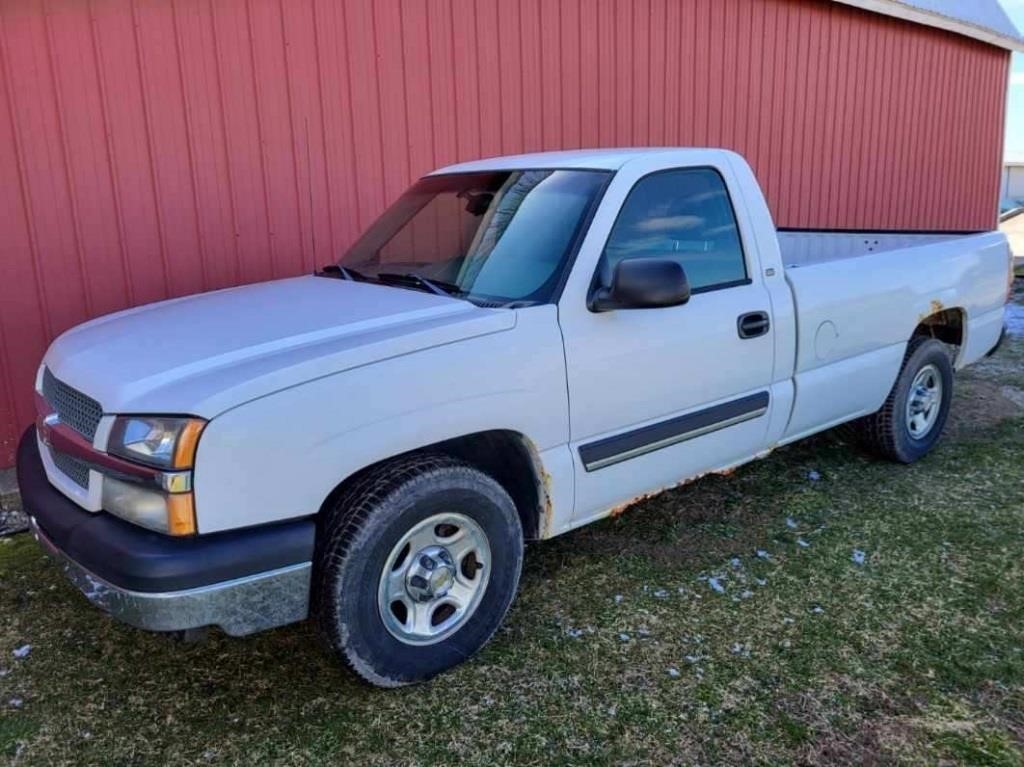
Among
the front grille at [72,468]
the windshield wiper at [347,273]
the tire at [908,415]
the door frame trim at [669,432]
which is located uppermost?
the windshield wiper at [347,273]

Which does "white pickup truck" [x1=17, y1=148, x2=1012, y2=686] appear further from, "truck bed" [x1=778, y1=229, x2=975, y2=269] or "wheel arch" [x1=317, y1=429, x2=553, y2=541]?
"truck bed" [x1=778, y1=229, x2=975, y2=269]

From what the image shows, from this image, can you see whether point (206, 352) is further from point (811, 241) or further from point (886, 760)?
point (811, 241)

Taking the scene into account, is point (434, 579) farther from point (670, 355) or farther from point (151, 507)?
point (670, 355)

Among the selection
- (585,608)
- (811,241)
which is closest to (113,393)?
(585,608)

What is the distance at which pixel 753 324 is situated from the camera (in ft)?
13.1

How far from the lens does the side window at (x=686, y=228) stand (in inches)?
145

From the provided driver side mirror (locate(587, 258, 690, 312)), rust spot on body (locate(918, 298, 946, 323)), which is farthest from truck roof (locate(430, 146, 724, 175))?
rust spot on body (locate(918, 298, 946, 323))

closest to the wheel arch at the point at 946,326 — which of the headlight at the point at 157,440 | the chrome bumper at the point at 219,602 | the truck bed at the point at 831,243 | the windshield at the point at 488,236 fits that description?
the truck bed at the point at 831,243

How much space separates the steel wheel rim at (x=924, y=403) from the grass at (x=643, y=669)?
2.90ft

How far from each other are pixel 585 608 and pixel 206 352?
1.88m

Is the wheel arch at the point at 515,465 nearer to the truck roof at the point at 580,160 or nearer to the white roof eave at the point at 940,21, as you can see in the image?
the truck roof at the point at 580,160

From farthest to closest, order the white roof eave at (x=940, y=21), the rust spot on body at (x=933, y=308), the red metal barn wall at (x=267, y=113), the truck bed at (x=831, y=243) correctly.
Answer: the white roof eave at (x=940, y=21)
the truck bed at (x=831, y=243)
the rust spot on body at (x=933, y=308)
the red metal barn wall at (x=267, y=113)

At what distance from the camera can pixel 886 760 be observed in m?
2.74

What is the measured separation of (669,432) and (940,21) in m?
9.77
